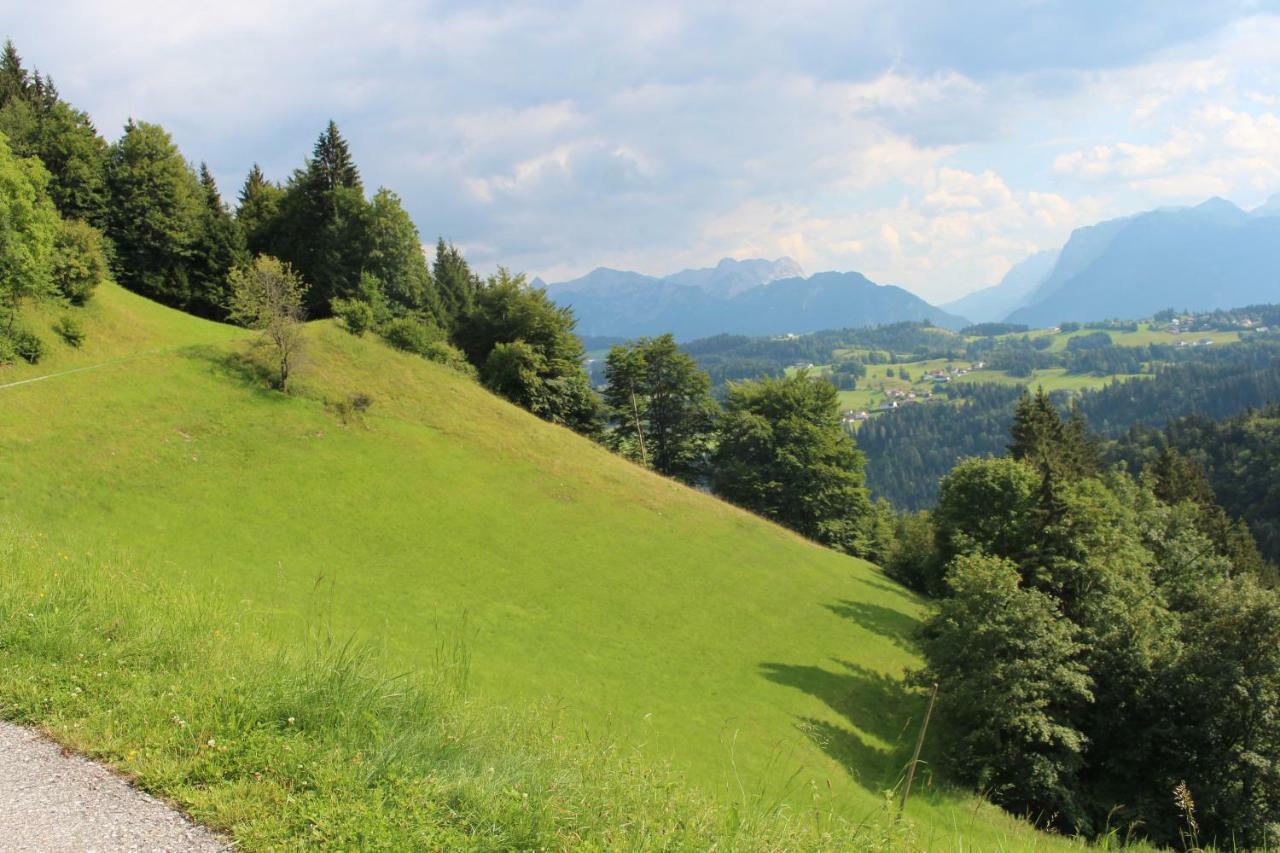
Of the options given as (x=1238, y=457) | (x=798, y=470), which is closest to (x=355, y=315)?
(x=798, y=470)

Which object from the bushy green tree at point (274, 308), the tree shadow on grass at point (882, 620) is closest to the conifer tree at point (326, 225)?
the bushy green tree at point (274, 308)

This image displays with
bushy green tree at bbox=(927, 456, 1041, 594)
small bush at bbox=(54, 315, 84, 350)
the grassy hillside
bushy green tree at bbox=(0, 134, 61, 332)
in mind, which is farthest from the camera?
bushy green tree at bbox=(927, 456, 1041, 594)

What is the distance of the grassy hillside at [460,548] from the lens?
62.3ft

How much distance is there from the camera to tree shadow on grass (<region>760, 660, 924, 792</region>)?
2092cm

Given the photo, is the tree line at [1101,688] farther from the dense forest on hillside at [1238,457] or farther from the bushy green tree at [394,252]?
the dense forest on hillside at [1238,457]

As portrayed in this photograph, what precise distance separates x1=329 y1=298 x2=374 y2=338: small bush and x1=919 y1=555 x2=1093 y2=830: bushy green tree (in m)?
34.6

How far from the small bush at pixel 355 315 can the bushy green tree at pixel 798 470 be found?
31458mm

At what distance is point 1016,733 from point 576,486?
76.1ft

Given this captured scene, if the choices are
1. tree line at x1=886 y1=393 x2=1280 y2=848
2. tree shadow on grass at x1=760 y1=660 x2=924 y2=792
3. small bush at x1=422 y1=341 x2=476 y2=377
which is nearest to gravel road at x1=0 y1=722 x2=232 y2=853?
tree shadow on grass at x1=760 y1=660 x2=924 y2=792

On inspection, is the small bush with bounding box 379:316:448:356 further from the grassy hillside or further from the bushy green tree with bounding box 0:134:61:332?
the bushy green tree with bounding box 0:134:61:332

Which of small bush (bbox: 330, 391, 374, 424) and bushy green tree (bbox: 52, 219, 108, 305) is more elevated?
bushy green tree (bbox: 52, 219, 108, 305)

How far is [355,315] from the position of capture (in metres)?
40.9

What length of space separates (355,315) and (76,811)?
130 feet

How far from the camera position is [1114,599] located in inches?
988
